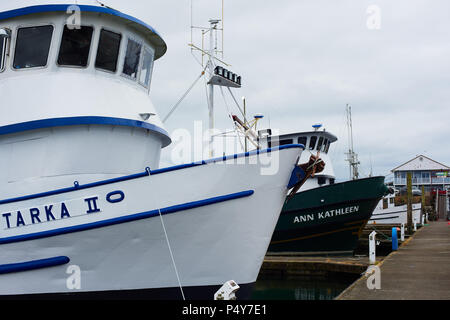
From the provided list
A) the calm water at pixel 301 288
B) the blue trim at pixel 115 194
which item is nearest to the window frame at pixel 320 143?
the calm water at pixel 301 288

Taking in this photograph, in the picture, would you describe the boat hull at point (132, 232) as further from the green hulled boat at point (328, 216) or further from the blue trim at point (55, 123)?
the green hulled boat at point (328, 216)

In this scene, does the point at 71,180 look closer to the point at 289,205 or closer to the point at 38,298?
the point at 38,298

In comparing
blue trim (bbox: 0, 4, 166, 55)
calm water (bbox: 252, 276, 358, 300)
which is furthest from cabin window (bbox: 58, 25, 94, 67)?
calm water (bbox: 252, 276, 358, 300)

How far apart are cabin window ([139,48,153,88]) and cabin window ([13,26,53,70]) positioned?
1.75m

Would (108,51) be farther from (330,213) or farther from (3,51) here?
(330,213)

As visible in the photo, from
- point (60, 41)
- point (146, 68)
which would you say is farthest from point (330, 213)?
point (60, 41)

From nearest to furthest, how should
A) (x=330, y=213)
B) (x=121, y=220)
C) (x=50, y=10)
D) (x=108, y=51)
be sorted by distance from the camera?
(x=121, y=220) → (x=50, y=10) → (x=108, y=51) → (x=330, y=213)

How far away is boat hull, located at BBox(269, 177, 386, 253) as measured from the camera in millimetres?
14594

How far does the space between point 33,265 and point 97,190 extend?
142cm

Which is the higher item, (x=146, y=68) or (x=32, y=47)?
(x=32, y=47)

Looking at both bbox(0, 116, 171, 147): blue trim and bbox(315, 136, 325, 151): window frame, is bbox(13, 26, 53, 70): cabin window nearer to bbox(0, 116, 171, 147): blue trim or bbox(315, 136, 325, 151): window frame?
bbox(0, 116, 171, 147): blue trim

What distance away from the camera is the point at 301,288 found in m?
11.7

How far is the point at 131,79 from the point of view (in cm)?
789

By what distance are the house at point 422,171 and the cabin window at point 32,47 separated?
6602 cm
